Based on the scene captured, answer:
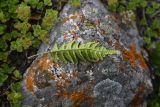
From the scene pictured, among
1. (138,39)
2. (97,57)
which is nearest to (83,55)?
(97,57)

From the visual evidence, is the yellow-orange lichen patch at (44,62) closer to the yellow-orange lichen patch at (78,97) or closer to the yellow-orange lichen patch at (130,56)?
the yellow-orange lichen patch at (78,97)

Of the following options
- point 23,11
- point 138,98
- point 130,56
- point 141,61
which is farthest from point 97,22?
point 138,98

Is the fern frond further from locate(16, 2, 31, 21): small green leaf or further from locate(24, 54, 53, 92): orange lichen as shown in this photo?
locate(16, 2, 31, 21): small green leaf

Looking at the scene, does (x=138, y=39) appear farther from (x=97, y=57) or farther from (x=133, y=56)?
(x=97, y=57)

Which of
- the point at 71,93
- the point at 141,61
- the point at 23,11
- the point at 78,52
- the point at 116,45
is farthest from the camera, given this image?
the point at 141,61

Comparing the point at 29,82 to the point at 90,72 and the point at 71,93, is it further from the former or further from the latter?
the point at 90,72

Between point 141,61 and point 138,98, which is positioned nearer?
point 138,98

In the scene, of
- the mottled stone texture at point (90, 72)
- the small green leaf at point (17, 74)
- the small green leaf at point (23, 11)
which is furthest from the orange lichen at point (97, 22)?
the small green leaf at point (17, 74)

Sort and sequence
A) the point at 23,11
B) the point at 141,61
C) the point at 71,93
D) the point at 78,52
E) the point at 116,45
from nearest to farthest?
1. the point at 78,52
2. the point at 71,93
3. the point at 23,11
4. the point at 116,45
5. the point at 141,61
